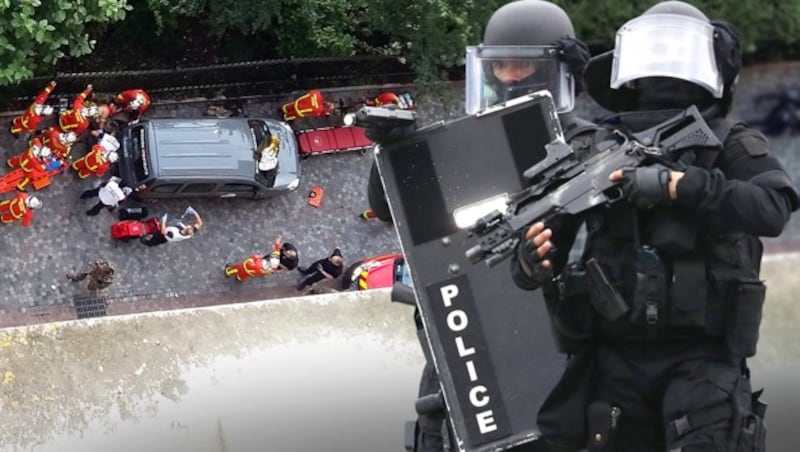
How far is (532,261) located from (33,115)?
15.4 meters

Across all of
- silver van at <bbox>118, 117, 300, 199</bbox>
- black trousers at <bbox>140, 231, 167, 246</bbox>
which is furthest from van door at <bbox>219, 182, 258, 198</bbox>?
black trousers at <bbox>140, 231, 167, 246</bbox>

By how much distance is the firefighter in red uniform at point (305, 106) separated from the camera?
75.6 ft

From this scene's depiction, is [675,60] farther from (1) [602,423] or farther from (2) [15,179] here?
(2) [15,179]

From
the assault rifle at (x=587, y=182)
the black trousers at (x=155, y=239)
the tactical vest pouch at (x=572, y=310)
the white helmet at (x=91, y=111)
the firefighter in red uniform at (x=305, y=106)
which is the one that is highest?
the assault rifle at (x=587, y=182)

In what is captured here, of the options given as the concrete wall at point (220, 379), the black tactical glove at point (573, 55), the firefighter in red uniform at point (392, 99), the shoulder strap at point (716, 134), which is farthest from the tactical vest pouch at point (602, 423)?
the firefighter in red uniform at point (392, 99)

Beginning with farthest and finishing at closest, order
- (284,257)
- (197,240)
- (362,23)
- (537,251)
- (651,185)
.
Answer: (362,23) → (197,240) → (284,257) → (537,251) → (651,185)

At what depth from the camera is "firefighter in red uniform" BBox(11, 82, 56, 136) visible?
20172 millimetres

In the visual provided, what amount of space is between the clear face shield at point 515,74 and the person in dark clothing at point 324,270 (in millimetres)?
13391

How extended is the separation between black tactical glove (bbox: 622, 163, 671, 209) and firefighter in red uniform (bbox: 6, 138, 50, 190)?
15.4 m

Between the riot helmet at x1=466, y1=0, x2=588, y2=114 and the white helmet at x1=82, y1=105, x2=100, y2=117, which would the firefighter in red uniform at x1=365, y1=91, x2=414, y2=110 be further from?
the riot helmet at x1=466, y1=0, x2=588, y2=114

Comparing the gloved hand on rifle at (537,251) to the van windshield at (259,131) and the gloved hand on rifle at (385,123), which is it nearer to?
the gloved hand on rifle at (385,123)

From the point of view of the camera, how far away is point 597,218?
5.82m

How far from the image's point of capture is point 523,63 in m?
7.88

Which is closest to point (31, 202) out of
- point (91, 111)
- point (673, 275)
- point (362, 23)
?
point (91, 111)
